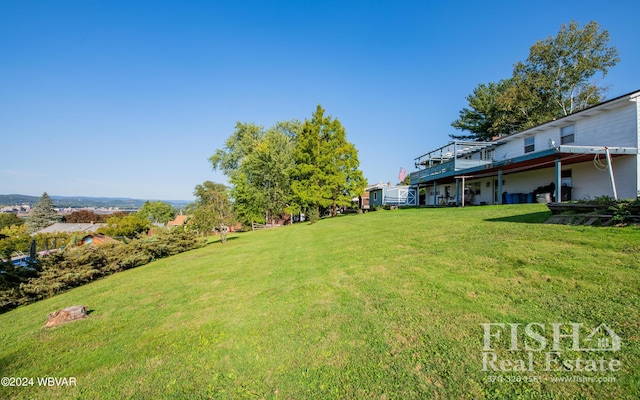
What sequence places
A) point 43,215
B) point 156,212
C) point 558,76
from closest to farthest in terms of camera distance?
point 558,76 < point 43,215 < point 156,212

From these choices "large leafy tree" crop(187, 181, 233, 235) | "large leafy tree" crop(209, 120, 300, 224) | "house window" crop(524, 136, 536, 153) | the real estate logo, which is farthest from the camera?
"large leafy tree" crop(209, 120, 300, 224)

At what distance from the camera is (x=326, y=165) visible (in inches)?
1087

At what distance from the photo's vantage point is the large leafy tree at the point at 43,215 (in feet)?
214

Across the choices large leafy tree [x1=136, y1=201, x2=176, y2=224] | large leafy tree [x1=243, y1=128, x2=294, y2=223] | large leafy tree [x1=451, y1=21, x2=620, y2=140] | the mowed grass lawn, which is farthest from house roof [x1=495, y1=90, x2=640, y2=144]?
large leafy tree [x1=136, y1=201, x2=176, y2=224]

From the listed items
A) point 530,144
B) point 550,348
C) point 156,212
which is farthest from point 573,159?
point 156,212

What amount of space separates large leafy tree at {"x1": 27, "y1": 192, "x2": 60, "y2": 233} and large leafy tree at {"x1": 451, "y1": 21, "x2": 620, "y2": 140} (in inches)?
3717

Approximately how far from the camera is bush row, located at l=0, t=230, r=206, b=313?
9.29 meters

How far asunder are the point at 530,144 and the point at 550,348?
1986 centimetres

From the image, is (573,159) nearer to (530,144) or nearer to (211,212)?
(530,144)

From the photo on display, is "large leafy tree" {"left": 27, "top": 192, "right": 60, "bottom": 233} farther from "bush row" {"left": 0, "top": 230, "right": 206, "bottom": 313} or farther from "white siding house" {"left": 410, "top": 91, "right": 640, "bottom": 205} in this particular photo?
"white siding house" {"left": 410, "top": 91, "right": 640, "bottom": 205}

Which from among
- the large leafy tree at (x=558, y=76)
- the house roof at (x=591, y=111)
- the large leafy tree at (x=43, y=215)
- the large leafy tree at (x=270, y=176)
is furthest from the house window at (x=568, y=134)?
the large leafy tree at (x=43, y=215)

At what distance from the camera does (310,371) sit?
2.97 meters

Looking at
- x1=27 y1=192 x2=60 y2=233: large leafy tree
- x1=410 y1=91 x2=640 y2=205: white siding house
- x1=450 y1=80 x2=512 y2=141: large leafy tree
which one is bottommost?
x1=27 y1=192 x2=60 y2=233: large leafy tree

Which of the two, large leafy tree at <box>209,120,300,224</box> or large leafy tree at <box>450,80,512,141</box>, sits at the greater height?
large leafy tree at <box>450,80,512,141</box>
